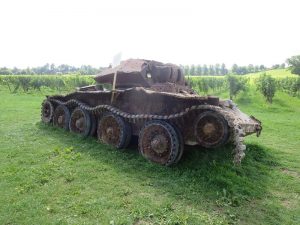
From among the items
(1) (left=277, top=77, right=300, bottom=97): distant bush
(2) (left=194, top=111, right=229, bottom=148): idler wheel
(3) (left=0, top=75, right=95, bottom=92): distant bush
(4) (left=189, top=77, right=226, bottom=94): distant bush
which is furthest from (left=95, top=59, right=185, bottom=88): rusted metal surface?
(3) (left=0, top=75, right=95, bottom=92): distant bush

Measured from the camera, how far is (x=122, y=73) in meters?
10.7

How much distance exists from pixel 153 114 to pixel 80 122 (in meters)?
3.52

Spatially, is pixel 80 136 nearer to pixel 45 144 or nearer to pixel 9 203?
pixel 45 144

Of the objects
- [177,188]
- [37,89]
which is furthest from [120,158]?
[37,89]

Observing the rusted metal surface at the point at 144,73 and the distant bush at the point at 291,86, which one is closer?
the rusted metal surface at the point at 144,73

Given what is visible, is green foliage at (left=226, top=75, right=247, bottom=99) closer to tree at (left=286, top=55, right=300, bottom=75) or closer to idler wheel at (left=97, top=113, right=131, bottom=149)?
tree at (left=286, top=55, right=300, bottom=75)

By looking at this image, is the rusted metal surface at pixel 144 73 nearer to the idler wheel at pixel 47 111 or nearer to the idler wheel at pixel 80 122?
the idler wheel at pixel 80 122

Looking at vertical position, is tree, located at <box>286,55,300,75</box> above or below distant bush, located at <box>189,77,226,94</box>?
above

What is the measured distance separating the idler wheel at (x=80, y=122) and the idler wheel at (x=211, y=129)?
14.6ft

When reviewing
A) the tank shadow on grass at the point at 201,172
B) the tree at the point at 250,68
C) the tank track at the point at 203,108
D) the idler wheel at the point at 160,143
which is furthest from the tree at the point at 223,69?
the idler wheel at the point at 160,143

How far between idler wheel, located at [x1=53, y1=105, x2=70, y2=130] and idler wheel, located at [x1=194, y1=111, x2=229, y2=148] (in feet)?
19.8

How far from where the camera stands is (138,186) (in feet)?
24.6

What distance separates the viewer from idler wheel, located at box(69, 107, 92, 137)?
1151cm

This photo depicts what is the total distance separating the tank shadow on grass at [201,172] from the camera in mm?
7300
